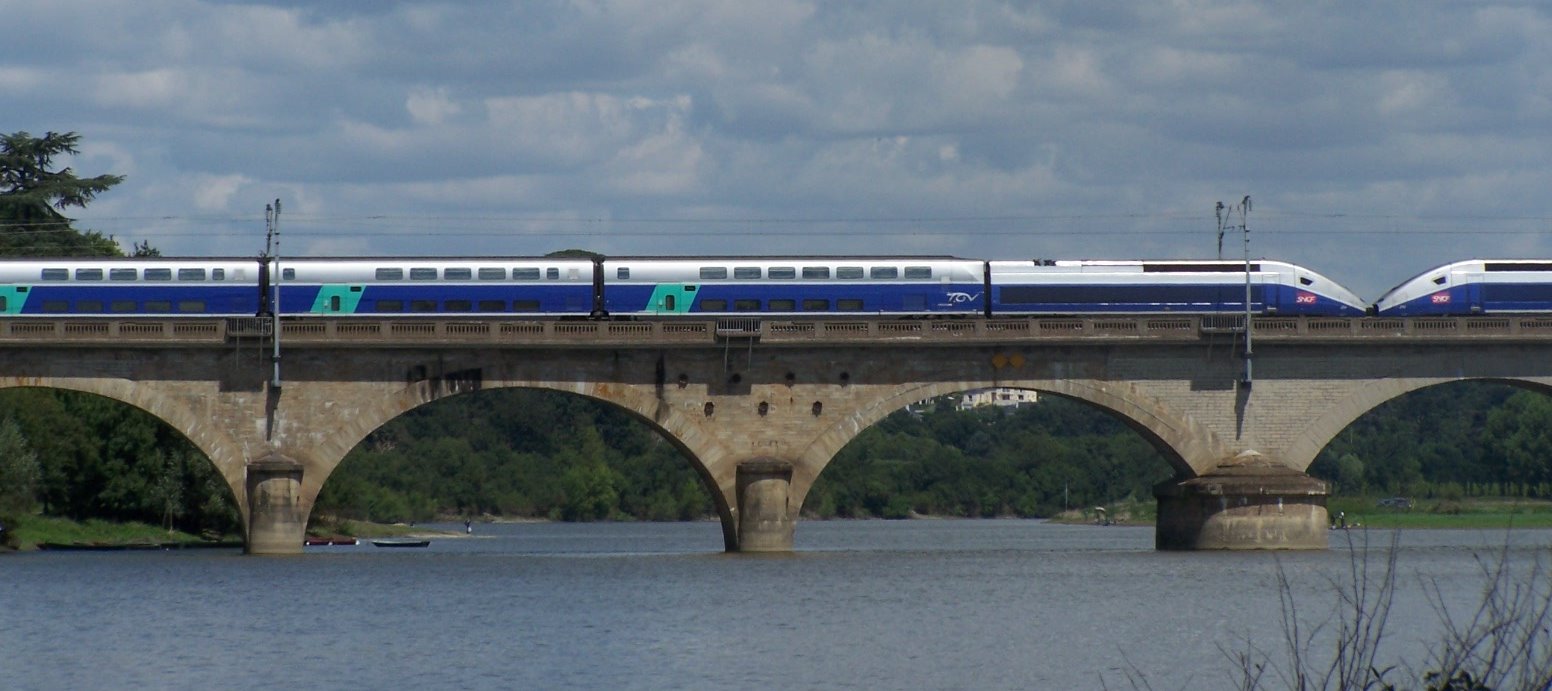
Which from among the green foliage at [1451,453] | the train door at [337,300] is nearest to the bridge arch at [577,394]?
the train door at [337,300]

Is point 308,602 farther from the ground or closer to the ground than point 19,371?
closer to the ground

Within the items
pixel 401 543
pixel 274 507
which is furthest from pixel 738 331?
pixel 401 543

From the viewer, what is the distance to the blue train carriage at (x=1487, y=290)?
69.2 meters

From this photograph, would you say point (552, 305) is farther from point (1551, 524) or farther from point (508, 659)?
point (1551, 524)

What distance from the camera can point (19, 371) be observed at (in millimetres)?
63531

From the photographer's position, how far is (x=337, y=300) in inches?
2640

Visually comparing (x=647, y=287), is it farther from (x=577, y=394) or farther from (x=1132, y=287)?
(x=1132, y=287)

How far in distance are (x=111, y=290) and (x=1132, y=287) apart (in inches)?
1220

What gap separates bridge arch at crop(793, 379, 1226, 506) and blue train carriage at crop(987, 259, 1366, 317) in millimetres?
2945

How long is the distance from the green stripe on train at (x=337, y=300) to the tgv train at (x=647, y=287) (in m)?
0.03

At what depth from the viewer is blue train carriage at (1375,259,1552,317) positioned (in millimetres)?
69250

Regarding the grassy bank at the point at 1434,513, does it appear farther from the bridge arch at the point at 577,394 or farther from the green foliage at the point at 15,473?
the green foliage at the point at 15,473

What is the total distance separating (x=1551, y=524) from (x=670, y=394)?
58466 mm

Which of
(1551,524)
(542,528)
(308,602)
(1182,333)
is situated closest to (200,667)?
(308,602)
